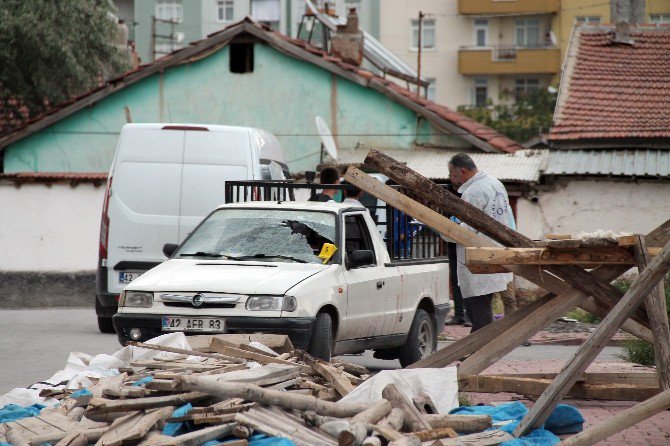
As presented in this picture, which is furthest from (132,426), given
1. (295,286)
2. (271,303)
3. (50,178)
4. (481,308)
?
(50,178)

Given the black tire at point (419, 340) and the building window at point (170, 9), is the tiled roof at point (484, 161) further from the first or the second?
the building window at point (170, 9)

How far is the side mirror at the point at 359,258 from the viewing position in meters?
12.0

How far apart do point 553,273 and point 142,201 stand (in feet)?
26.7

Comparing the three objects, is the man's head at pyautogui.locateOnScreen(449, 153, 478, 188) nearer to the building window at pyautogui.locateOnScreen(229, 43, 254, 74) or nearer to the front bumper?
the front bumper

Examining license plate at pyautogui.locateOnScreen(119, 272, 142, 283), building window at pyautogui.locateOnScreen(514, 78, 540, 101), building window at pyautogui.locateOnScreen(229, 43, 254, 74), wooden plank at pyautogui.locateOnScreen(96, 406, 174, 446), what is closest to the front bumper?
wooden plank at pyautogui.locateOnScreen(96, 406, 174, 446)

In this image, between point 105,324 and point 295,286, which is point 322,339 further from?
point 105,324

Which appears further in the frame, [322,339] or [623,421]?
[322,339]

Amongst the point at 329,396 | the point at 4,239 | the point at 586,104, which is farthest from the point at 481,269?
the point at 586,104

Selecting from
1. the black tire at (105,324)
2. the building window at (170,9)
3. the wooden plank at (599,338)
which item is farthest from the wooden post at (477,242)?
the building window at (170,9)

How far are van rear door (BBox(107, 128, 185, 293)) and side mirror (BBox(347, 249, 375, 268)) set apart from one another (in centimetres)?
432

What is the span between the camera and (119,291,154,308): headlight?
11.2 meters

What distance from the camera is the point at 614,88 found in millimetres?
28984

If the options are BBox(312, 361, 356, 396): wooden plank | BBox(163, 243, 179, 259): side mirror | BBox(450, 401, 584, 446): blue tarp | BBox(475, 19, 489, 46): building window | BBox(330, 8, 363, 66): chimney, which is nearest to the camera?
→ BBox(450, 401, 584, 446): blue tarp

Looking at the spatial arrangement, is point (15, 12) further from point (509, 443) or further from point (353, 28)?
point (509, 443)
